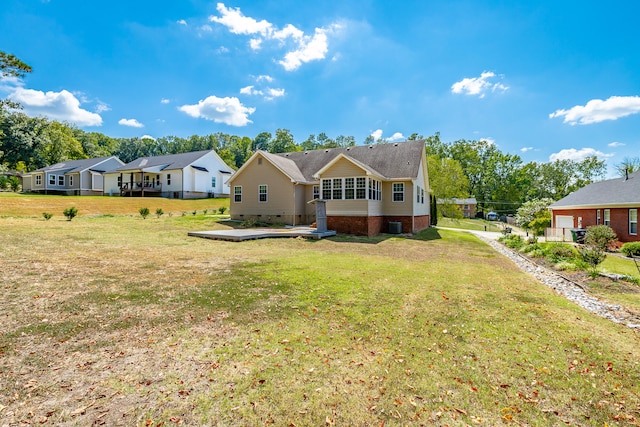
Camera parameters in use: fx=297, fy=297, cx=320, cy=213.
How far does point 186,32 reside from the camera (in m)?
16.8

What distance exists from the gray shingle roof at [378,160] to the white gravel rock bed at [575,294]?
1052 centimetres


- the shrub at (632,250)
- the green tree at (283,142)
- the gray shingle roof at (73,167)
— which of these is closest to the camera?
the shrub at (632,250)

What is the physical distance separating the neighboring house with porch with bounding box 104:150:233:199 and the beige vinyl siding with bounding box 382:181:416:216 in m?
27.9

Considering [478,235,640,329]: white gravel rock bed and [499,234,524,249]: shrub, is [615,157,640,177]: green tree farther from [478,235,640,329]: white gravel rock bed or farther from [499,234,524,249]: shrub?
[478,235,640,329]: white gravel rock bed

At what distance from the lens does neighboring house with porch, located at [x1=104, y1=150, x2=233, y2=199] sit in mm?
38719

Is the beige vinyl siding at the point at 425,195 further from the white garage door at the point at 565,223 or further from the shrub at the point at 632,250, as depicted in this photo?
the shrub at the point at 632,250

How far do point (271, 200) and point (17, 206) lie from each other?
18.3 metres

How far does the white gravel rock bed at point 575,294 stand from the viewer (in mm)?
6295

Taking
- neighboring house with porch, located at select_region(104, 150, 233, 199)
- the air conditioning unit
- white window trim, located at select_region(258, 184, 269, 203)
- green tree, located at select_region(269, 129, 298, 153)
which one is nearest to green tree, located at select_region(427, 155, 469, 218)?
the air conditioning unit

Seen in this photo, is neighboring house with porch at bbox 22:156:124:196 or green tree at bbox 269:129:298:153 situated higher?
green tree at bbox 269:129:298:153

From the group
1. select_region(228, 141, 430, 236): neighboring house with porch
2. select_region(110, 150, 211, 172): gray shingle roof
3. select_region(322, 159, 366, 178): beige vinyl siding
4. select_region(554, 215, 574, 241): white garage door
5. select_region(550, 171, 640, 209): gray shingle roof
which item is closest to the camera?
select_region(322, 159, 366, 178): beige vinyl siding

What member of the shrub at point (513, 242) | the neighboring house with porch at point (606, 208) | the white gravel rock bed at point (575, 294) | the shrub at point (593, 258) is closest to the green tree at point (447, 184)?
the neighboring house with porch at point (606, 208)

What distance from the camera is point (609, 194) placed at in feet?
71.6

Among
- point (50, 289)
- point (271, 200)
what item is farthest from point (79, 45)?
point (50, 289)
